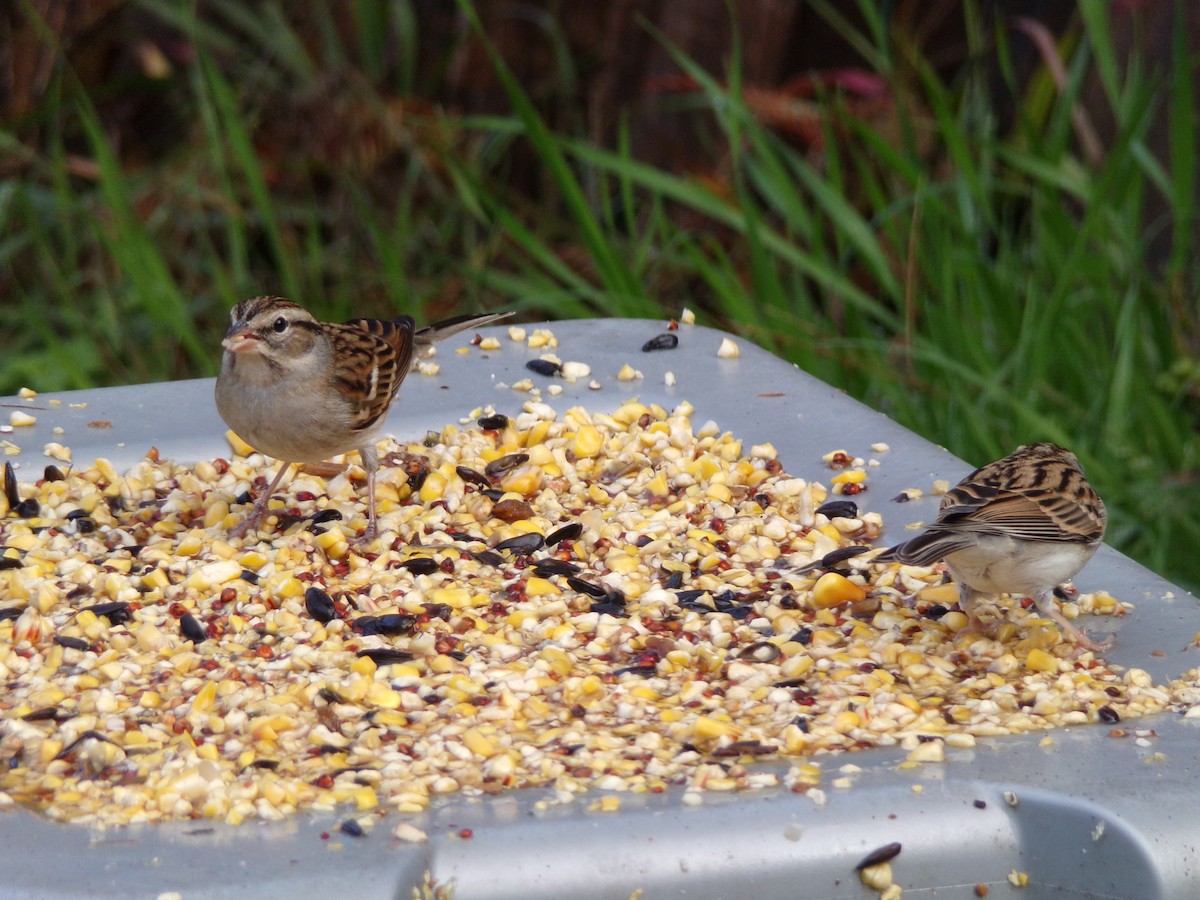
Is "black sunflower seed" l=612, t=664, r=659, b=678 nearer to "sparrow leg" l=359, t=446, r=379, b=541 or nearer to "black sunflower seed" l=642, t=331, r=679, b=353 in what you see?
"sparrow leg" l=359, t=446, r=379, b=541

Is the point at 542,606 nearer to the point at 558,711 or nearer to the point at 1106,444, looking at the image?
the point at 558,711

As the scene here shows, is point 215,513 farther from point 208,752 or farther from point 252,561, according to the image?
point 208,752

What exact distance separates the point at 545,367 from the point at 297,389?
2.65 feet

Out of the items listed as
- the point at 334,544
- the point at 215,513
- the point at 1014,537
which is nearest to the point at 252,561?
the point at 334,544

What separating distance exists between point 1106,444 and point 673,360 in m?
1.46

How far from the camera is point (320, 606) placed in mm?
3199

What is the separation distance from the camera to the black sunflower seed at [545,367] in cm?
436

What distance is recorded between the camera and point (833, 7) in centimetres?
765

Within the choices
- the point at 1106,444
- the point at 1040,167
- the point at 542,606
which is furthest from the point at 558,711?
the point at 1040,167

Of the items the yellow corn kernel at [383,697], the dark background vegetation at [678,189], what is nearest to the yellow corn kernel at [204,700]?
the yellow corn kernel at [383,697]

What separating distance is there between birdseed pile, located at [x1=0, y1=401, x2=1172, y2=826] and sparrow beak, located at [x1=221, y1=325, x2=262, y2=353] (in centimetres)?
36

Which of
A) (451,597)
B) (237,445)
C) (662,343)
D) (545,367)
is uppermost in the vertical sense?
(662,343)

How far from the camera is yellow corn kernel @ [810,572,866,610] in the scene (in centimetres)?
325

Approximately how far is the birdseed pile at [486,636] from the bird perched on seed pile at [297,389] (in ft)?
0.50
